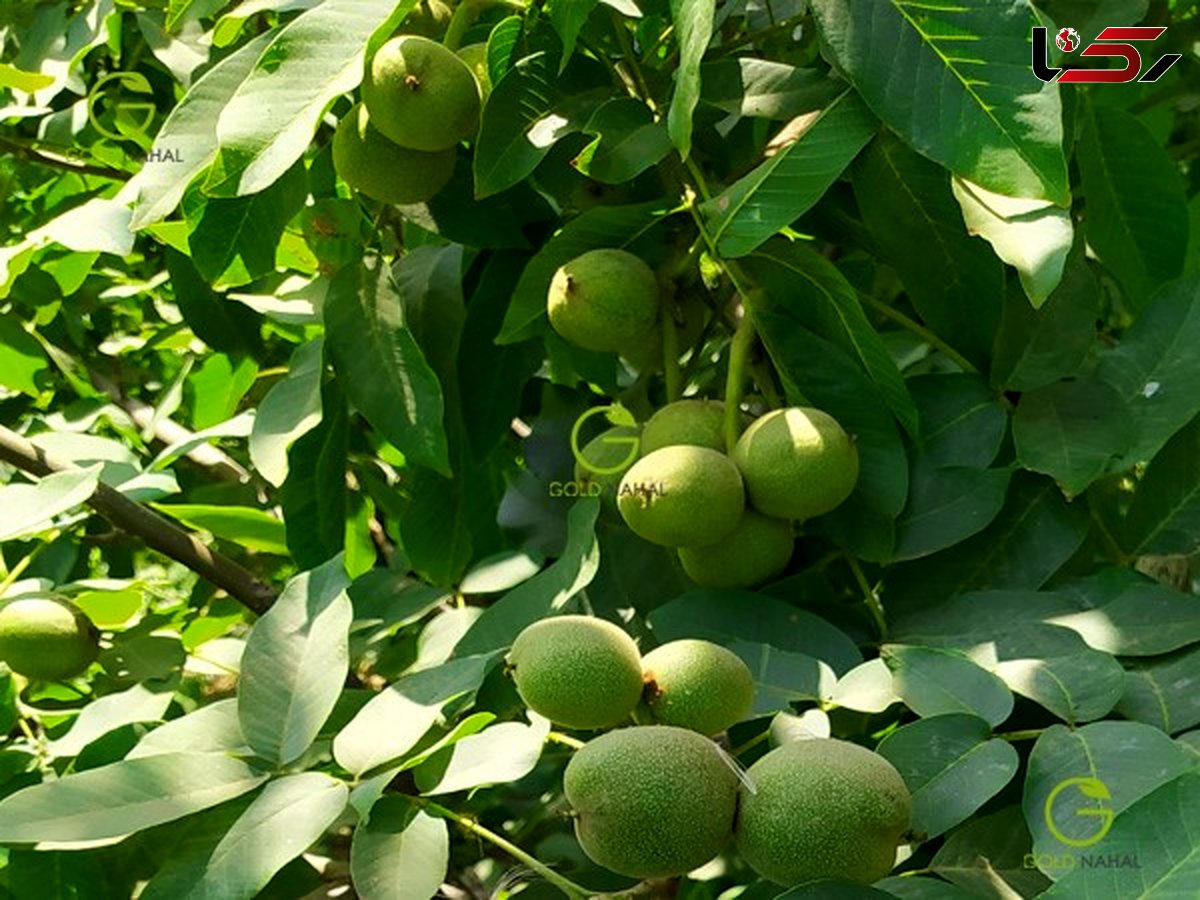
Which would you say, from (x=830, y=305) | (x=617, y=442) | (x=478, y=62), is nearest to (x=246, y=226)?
(x=478, y=62)

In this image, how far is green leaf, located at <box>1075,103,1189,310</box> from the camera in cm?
120

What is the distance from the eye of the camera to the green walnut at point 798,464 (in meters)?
1.02

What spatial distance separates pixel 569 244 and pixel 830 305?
0.21 metres

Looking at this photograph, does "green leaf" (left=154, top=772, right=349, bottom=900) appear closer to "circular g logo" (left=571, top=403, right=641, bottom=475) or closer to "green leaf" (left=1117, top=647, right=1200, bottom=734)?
"circular g logo" (left=571, top=403, right=641, bottom=475)

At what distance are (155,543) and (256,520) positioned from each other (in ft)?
0.37

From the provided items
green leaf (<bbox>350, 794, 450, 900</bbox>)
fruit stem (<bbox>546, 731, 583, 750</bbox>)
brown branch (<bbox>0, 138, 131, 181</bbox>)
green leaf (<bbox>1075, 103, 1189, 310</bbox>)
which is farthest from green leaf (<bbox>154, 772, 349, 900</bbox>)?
brown branch (<bbox>0, 138, 131, 181</bbox>)

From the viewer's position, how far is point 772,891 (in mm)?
872

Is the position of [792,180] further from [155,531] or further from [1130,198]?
[155,531]

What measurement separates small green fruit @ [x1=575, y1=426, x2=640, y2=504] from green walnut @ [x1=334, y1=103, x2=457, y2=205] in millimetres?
228

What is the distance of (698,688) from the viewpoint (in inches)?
34.4

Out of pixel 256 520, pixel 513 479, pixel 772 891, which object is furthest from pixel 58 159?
pixel 772 891

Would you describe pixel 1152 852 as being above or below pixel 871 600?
above

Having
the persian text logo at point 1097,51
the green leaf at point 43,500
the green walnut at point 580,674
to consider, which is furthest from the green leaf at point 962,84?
the green leaf at point 43,500

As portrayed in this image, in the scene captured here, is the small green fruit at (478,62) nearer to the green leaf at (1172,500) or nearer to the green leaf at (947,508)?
the green leaf at (947,508)
